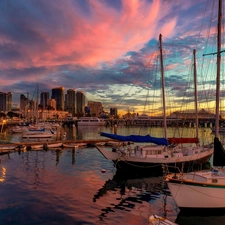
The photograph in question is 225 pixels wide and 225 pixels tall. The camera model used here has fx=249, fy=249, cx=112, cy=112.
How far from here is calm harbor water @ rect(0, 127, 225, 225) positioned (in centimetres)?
1555

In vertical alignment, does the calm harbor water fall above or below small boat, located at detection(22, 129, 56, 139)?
below

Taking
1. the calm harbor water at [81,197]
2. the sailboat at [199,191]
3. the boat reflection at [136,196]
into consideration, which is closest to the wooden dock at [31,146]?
the calm harbor water at [81,197]

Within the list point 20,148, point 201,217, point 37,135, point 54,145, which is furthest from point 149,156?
point 37,135

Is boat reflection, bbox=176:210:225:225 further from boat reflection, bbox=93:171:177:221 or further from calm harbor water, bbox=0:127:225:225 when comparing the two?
boat reflection, bbox=93:171:177:221

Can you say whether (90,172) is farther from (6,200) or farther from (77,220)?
(77,220)

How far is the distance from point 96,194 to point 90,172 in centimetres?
812

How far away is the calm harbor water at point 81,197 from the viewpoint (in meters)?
15.6

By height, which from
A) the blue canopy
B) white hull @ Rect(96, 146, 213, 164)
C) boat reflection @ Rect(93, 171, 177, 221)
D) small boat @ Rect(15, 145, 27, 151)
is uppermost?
the blue canopy

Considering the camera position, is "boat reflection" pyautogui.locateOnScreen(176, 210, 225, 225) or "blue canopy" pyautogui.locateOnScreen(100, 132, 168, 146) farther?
"blue canopy" pyautogui.locateOnScreen(100, 132, 168, 146)

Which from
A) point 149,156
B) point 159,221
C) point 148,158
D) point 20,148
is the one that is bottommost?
point 159,221

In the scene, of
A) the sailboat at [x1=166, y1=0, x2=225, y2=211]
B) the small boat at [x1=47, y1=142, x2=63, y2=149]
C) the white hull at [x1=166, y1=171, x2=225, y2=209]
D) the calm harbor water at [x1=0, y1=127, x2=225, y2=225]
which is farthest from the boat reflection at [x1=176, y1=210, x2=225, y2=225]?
the small boat at [x1=47, y1=142, x2=63, y2=149]

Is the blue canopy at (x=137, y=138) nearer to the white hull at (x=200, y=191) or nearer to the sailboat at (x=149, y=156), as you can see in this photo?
the sailboat at (x=149, y=156)

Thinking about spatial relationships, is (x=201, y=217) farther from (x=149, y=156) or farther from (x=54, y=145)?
(x=54, y=145)

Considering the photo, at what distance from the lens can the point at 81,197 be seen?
1945 centimetres
